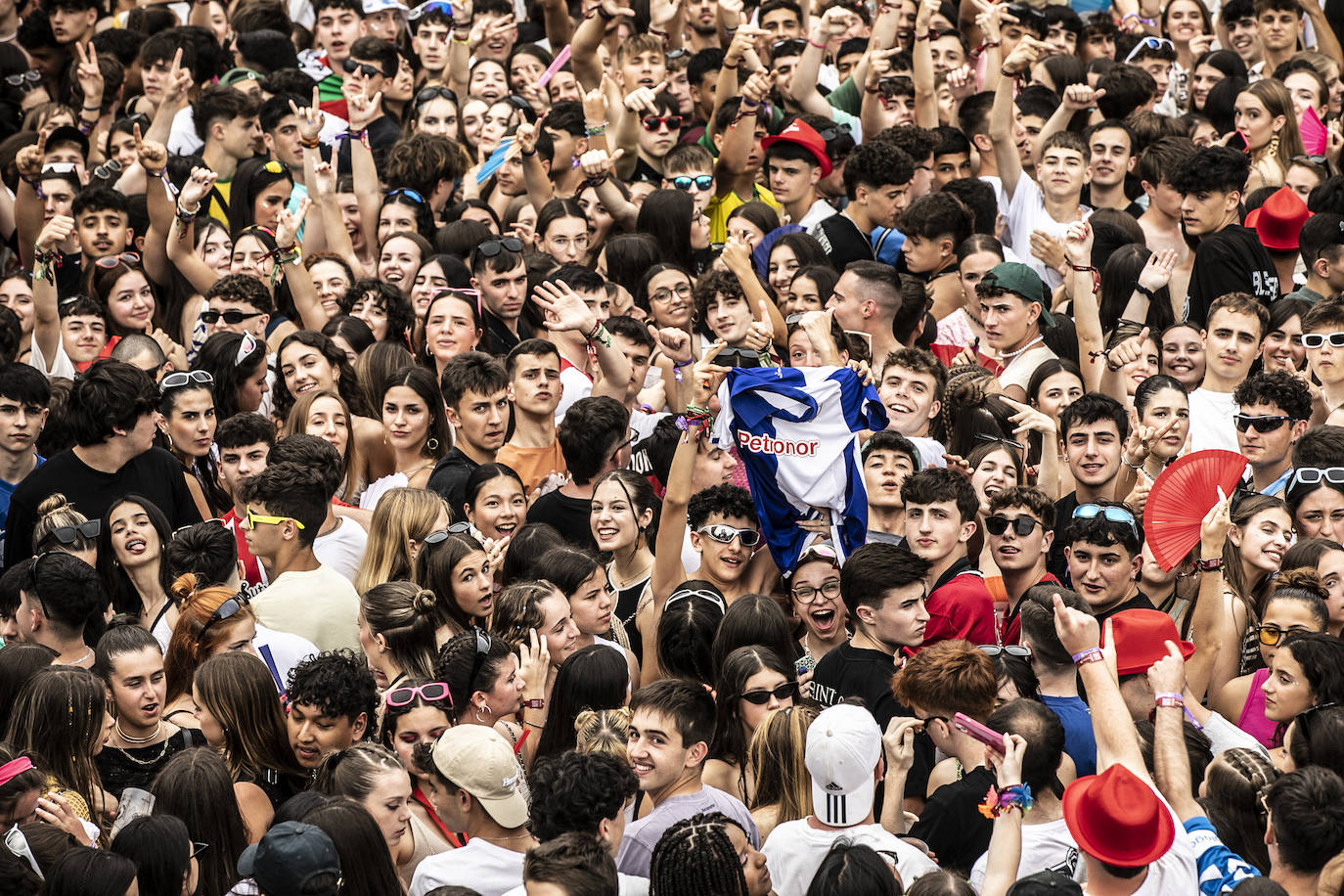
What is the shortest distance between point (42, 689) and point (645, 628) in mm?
2445

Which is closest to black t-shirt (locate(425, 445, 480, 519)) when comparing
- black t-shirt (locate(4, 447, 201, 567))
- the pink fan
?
black t-shirt (locate(4, 447, 201, 567))

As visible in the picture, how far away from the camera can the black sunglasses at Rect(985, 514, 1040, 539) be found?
6.67 meters

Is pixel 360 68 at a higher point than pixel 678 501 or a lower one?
lower

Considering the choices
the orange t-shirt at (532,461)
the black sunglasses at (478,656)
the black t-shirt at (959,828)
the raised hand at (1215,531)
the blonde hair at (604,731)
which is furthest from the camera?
the orange t-shirt at (532,461)

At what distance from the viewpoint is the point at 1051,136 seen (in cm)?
998

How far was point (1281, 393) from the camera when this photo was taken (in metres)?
7.18

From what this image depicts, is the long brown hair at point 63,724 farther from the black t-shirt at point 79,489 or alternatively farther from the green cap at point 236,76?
the green cap at point 236,76

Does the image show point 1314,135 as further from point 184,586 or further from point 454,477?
point 184,586

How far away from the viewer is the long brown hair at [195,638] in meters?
5.96

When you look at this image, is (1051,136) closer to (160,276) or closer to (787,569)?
(787,569)

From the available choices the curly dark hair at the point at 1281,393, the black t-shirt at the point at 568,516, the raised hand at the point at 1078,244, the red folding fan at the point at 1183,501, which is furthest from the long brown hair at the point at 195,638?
the raised hand at the point at 1078,244

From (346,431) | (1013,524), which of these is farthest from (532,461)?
(1013,524)

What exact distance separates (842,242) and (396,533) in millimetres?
3942

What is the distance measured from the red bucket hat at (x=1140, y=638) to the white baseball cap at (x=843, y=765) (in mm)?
1388
